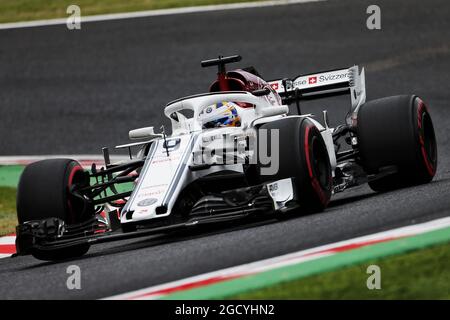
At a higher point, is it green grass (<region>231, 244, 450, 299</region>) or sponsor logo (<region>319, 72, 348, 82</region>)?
sponsor logo (<region>319, 72, 348, 82</region>)

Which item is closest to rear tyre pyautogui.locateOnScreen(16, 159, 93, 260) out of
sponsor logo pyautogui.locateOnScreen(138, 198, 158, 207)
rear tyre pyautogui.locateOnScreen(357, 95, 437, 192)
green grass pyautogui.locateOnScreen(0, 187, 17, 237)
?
sponsor logo pyautogui.locateOnScreen(138, 198, 158, 207)

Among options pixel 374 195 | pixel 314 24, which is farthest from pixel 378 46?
pixel 374 195

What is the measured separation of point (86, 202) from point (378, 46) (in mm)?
8699

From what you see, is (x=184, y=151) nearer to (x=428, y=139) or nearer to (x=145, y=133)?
(x=145, y=133)

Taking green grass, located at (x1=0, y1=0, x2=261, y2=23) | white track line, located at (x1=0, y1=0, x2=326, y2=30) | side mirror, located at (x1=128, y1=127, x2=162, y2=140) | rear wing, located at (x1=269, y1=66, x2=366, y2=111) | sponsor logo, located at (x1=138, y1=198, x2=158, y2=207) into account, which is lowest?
sponsor logo, located at (x1=138, y1=198, x2=158, y2=207)

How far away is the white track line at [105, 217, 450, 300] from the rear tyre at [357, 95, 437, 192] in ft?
8.10

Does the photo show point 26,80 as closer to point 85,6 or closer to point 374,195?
point 85,6

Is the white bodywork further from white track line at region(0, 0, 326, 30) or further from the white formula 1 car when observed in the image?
white track line at region(0, 0, 326, 30)

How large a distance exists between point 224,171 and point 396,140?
5.67ft

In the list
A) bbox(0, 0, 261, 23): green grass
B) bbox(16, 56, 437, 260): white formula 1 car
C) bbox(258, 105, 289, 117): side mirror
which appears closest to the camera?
bbox(16, 56, 437, 260): white formula 1 car

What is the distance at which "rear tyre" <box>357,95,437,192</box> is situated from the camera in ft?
33.8

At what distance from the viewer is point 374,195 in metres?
10.6

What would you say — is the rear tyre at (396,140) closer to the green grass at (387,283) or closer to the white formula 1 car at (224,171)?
the white formula 1 car at (224,171)

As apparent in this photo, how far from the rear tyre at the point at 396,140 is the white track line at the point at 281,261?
2.47 meters
